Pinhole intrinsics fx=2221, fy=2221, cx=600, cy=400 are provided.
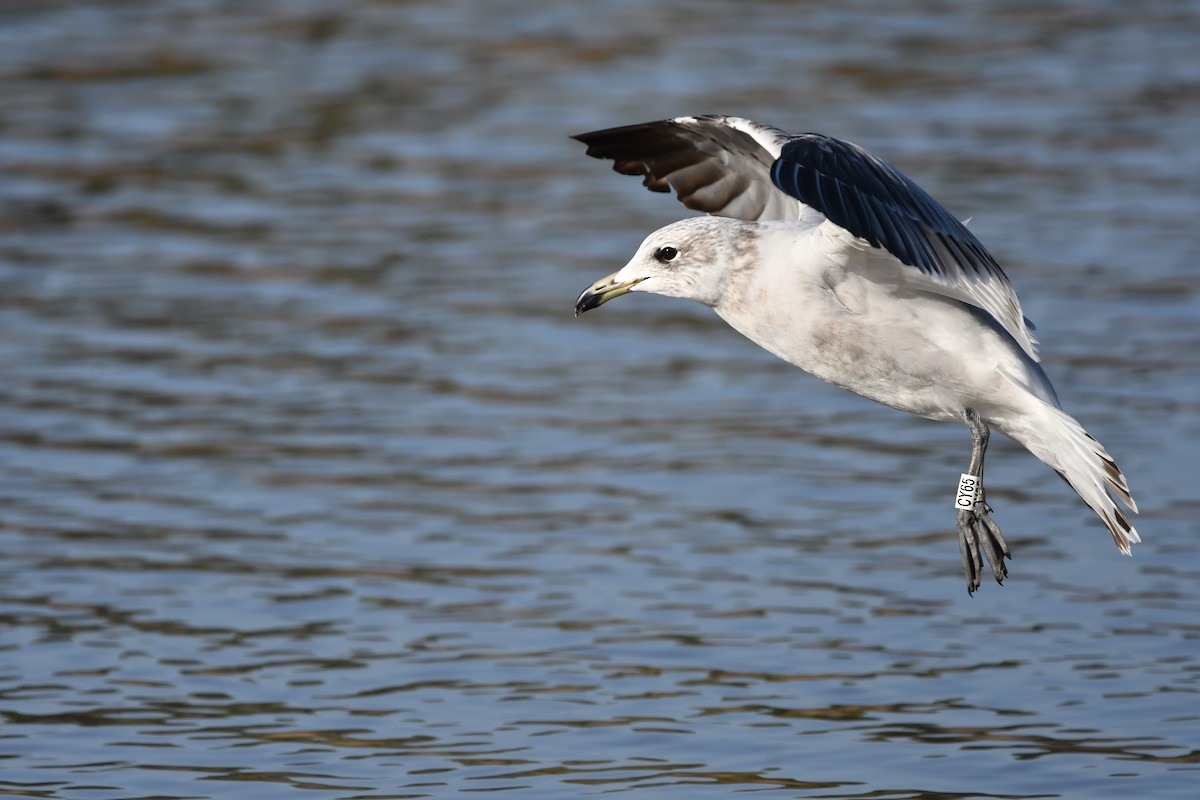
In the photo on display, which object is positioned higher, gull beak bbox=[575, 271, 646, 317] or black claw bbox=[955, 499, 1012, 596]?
gull beak bbox=[575, 271, 646, 317]

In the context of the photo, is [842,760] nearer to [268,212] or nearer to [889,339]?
[889,339]

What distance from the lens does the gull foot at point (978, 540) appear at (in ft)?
25.7

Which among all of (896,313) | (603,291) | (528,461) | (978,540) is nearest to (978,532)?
(978,540)

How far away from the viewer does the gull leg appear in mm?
7770

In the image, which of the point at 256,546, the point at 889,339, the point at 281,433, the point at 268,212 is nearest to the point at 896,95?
the point at 268,212

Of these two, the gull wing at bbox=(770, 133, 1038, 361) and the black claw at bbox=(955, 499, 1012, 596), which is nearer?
the gull wing at bbox=(770, 133, 1038, 361)

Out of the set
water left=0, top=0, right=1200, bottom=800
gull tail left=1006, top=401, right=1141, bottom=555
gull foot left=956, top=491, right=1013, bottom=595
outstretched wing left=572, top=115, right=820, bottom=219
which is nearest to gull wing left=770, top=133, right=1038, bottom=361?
gull tail left=1006, top=401, right=1141, bottom=555

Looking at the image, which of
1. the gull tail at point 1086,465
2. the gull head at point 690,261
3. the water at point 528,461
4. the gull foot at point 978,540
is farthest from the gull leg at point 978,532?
the gull head at point 690,261

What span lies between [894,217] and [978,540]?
143 centimetres

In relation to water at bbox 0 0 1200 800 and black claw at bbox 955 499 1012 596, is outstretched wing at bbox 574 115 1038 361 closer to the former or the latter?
black claw at bbox 955 499 1012 596

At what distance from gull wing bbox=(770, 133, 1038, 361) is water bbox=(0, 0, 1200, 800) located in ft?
5.50

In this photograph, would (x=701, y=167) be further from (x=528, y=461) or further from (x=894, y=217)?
(x=528, y=461)

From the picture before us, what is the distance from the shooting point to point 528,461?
11.2 m

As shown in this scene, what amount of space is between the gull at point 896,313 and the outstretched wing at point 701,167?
0.64m
